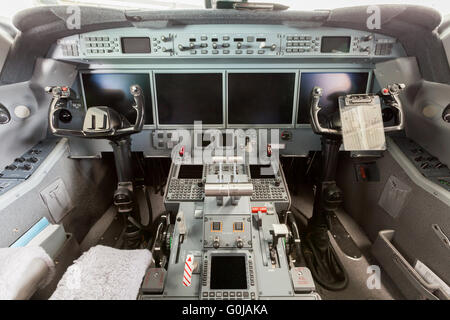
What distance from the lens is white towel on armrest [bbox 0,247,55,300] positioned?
1026 mm

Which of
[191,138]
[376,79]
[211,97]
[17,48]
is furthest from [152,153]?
[376,79]

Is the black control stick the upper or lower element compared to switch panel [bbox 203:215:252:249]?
upper

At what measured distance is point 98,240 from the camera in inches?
94.0

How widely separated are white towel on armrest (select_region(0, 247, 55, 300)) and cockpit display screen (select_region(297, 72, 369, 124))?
82.6 inches

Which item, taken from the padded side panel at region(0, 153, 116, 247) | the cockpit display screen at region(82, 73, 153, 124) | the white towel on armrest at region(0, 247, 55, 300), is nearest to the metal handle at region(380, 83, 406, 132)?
the cockpit display screen at region(82, 73, 153, 124)

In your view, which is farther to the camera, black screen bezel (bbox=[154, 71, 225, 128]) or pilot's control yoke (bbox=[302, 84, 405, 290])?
black screen bezel (bbox=[154, 71, 225, 128])

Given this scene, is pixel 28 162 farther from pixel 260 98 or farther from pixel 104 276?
pixel 260 98

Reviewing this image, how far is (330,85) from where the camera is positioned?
2273 mm

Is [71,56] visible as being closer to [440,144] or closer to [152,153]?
[152,153]

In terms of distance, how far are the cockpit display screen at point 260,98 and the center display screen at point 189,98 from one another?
0.12 metres

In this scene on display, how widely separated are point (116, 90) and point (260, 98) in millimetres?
1296

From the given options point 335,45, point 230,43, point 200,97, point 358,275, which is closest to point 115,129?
point 200,97

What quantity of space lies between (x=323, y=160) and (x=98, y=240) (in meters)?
2.11

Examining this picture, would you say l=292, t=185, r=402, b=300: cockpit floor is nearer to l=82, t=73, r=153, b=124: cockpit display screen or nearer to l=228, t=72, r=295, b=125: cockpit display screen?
l=228, t=72, r=295, b=125: cockpit display screen
